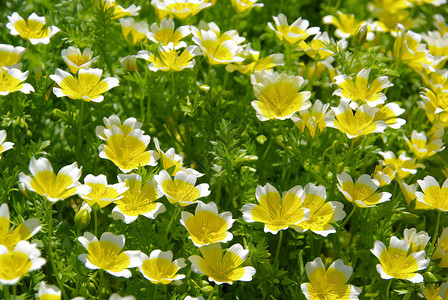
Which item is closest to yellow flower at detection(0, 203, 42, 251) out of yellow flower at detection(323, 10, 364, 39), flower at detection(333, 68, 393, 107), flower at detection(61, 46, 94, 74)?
flower at detection(61, 46, 94, 74)

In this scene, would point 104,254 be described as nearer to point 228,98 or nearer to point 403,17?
point 228,98

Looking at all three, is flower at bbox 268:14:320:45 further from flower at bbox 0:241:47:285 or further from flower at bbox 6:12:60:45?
flower at bbox 0:241:47:285

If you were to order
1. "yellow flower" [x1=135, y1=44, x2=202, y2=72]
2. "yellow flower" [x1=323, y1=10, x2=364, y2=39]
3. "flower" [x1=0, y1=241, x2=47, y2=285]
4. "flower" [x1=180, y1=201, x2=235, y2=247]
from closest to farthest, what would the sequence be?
"flower" [x1=0, y1=241, x2=47, y2=285], "flower" [x1=180, y1=201, x2=235, y2=247], "yellow flower" [x1=135, y1=44, x2=202, y2=72], "yellow flower" [x1=323, y1=10, x2=364, y2=39]

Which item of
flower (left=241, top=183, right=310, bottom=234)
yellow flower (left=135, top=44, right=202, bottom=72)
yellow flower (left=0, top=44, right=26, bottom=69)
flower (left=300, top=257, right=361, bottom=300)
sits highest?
yellow flower (left=0, top=44, right=26, bottom=69)

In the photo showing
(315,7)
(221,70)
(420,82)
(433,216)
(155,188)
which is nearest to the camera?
(155,188)

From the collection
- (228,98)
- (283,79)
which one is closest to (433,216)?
(283,79)

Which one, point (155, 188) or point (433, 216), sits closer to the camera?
point (155, 188)
